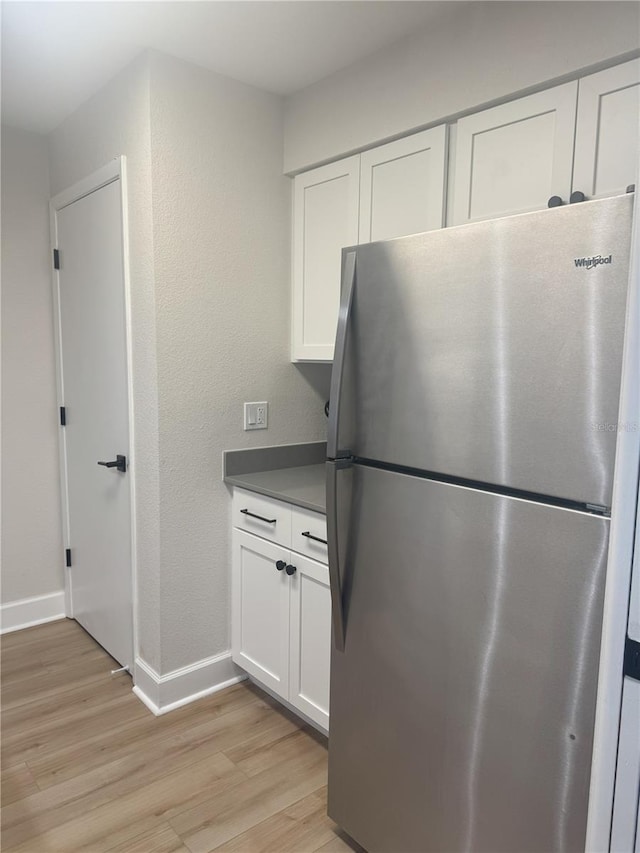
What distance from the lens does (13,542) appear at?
287 centimetres

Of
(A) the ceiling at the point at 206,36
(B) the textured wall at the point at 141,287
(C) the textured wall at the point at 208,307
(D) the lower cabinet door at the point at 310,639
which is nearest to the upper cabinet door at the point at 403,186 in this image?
(A) the ceiling at the point at 206,36

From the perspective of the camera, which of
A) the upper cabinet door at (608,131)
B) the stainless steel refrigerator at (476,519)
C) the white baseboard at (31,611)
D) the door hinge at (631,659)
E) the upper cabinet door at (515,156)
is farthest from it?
the white baseboard at (31,611)

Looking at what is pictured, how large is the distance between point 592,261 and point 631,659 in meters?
0.68

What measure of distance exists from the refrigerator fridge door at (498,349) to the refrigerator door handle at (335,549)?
0.25ft

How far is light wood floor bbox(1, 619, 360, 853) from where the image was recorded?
5.44 ft

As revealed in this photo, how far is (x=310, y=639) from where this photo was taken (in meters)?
1.96

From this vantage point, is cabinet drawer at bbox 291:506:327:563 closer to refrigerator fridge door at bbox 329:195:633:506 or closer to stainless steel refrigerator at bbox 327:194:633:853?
stainless steel refrigerator at bbox 327:194:633:853

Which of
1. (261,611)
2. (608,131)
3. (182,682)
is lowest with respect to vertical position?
(182,682)

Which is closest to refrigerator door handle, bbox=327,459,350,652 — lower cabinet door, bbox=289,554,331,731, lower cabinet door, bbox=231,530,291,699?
lower cabinet door, bbox=289,554,331,731

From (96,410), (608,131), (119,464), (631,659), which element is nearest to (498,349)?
(631,659)

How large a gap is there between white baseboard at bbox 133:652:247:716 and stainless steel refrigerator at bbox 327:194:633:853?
966mm

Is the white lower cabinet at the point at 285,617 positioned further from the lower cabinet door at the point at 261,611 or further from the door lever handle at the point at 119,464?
the door lever handle at the point at 119,464

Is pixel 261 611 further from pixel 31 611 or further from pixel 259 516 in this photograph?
pixel 31 611

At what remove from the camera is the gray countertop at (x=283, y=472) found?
204 cm
